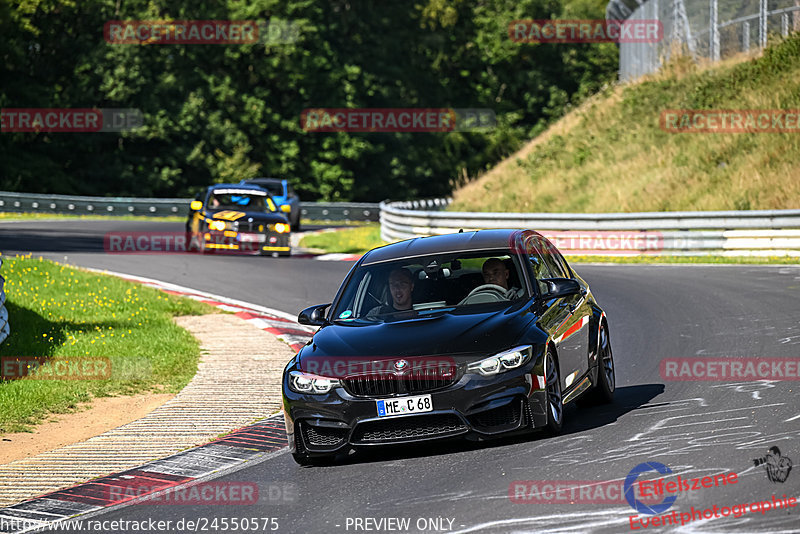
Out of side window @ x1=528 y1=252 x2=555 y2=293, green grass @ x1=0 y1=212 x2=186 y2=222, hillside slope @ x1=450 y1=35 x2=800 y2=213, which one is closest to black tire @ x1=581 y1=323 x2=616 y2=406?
side window @ x1=528 y1=252 x2=555 y2=293

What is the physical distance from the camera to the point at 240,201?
90.8ft

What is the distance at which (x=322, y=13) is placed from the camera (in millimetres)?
66375

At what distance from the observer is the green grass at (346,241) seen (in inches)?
1227

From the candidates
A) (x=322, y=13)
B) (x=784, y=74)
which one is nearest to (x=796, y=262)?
(x=784, y=74)

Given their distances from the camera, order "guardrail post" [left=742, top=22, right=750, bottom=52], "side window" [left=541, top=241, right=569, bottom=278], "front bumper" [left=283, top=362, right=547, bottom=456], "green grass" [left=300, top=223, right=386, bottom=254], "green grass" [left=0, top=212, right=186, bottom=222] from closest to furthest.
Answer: "front bumper" [left=283, top=362, right=547, bottom=456] < "side window" [left=541, top=241, right=569, bottom=278] < "green grass" [left=300, top=223, right=386, bottom=254] < "guardrail post" [left=742, top=22, right=750, bottom=52] < "green grass" [left=0, top=212, right=186, bottom=222]

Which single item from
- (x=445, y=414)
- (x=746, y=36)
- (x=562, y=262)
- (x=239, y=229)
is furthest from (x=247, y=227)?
(x=445, y=414)

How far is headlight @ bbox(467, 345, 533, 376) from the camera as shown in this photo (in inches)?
312

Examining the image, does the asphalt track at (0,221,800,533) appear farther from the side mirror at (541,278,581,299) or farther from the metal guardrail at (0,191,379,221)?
the metal guardrail at (0,191,379,221)

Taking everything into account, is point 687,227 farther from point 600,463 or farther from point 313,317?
point 600,463

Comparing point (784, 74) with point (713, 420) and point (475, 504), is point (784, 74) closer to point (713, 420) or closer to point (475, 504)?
point (713, 420)

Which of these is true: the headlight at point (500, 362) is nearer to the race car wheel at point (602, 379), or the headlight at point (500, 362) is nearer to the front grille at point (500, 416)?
Result: the front grille at point (500, 416)

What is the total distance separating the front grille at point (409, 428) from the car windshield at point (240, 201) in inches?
775

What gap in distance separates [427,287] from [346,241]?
24.8 metres

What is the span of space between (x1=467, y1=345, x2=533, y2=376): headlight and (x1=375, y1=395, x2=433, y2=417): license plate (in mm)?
350
